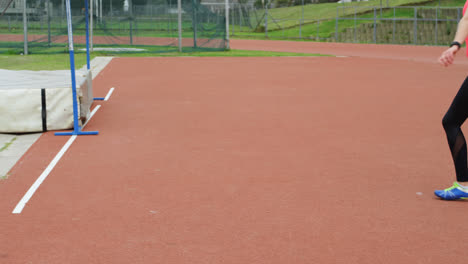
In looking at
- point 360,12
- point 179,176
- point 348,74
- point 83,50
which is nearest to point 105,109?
point 179,176

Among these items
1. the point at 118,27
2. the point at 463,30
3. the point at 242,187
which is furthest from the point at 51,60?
the point at 463,30

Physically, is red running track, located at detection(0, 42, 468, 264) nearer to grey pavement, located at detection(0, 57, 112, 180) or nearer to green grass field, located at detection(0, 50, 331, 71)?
grey pavement, located at detection(0, 57, 112, 180)

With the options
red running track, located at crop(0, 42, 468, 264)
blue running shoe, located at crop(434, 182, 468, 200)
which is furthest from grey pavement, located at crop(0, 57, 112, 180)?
blue running shoe, located at crop(434, 182, 468, 200)

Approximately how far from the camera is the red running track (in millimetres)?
4547

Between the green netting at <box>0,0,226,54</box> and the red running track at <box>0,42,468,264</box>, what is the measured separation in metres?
15.3

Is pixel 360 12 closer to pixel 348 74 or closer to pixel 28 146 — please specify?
pixel 348 74

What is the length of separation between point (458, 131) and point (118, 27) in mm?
24409

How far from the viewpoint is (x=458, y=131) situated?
5582 mm

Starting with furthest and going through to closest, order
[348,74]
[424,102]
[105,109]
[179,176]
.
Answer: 1. [348,74]
2. [424,102]
3. [105,109]
4. [179,176]

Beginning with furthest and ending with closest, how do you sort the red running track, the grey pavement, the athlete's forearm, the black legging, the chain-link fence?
the chain-link fence → the grey pavement → the black legging → the athlete's forearm → the red running track

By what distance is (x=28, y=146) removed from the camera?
7984mm

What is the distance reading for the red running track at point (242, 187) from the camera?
Result: 4547 mm

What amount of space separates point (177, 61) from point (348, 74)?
275 inches

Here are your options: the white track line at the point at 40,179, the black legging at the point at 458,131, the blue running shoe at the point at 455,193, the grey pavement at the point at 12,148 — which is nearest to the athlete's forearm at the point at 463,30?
the black legging at the point at 458,131
